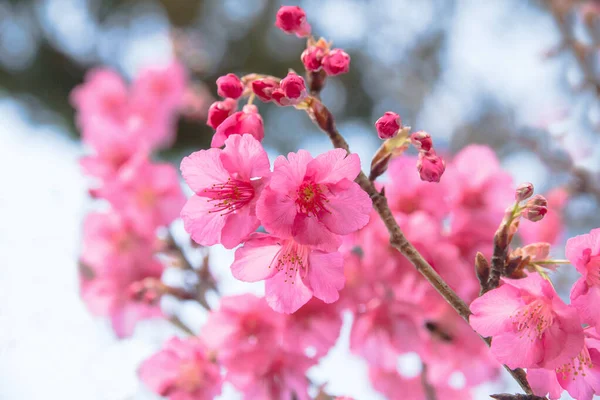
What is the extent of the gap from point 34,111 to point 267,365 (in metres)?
2.93

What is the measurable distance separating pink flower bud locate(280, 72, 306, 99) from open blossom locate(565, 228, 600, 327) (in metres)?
0.36

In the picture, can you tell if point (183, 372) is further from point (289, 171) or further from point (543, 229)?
point (543, 229)

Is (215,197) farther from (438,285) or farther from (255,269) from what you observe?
(438,285)

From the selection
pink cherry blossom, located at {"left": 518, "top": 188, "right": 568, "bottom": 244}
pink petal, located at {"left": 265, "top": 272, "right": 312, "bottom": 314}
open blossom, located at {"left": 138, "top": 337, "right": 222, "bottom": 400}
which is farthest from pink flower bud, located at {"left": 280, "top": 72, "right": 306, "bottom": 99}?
pink cherry blossom, located at {"left": 518, "top": 188, "right": 568, "bottom": 244}

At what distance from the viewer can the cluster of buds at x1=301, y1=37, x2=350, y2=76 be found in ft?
2.37

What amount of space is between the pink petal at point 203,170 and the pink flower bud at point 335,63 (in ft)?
0.59

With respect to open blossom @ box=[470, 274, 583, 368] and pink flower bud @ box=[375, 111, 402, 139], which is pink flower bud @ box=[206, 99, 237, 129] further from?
open blossom @ box=[470, 274, 583, 368]

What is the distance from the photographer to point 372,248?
989 millimetres

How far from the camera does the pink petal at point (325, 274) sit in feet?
2.24

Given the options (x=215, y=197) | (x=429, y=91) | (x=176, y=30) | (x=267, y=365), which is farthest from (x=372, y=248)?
(x=176, y=30)

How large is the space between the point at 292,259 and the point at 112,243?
31.0 inches

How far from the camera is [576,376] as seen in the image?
26.7 inches

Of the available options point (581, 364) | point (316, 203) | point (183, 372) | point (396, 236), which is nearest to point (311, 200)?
point (316, 203)

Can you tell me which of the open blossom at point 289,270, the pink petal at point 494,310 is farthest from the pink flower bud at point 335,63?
the pink petal at point 494,310
